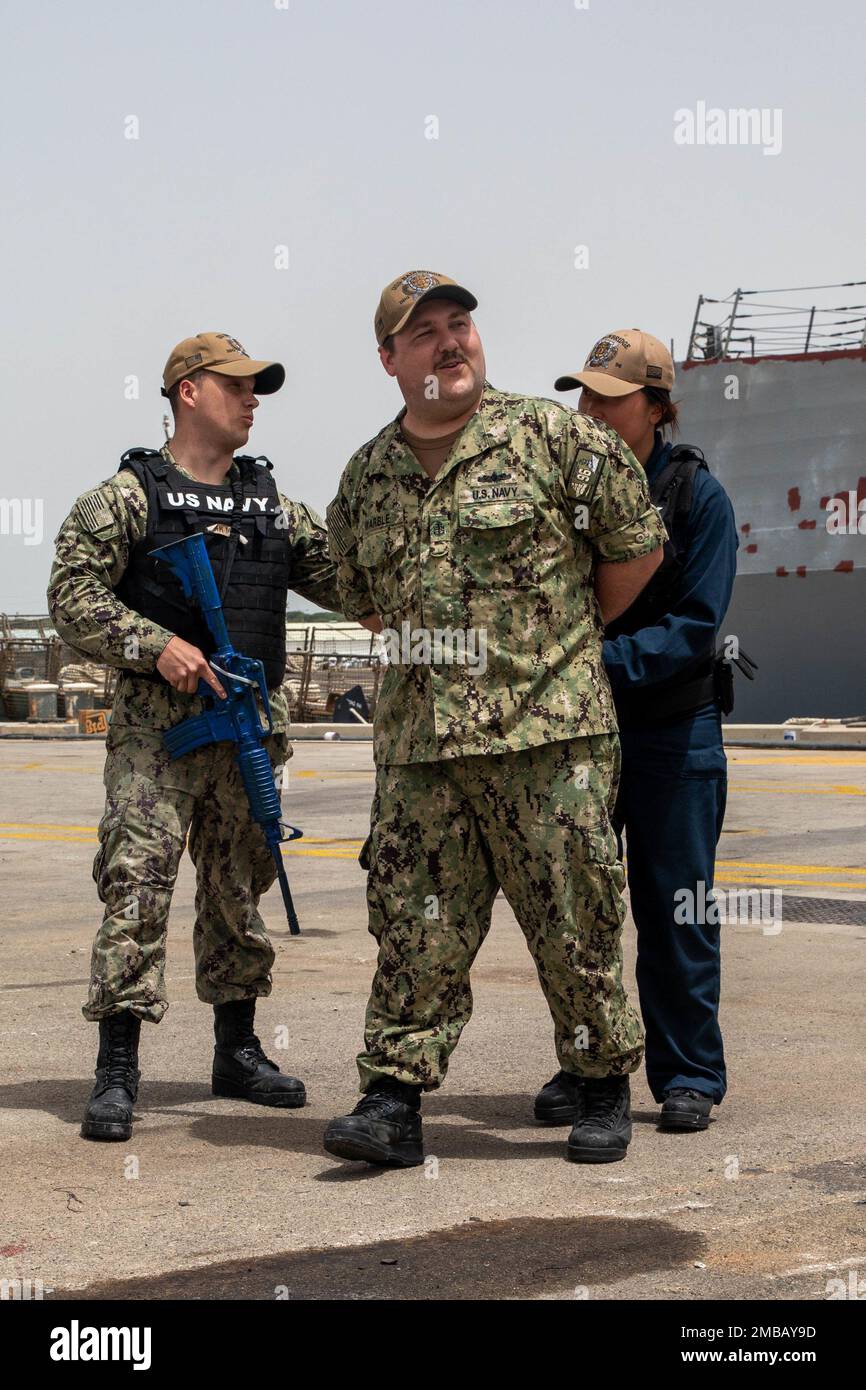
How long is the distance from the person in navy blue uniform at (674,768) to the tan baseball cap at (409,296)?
0.53 m

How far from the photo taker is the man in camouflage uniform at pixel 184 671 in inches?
174

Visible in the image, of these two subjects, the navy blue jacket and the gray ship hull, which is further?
the gray ship hull

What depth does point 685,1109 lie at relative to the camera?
425cm

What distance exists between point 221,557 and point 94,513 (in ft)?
1.13

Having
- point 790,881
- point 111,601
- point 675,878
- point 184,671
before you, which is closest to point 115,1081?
point 184,671

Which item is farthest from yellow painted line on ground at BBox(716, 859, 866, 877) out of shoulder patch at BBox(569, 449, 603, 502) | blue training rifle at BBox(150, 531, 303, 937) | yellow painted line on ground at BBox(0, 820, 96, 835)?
shoulder patch at BBox(569, 449, 603, 502)

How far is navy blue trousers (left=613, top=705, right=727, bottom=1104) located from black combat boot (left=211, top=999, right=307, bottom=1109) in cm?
94

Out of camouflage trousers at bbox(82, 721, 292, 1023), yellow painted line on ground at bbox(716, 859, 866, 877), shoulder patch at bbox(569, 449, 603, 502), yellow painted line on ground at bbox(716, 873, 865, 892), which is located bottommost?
yellow painted line on ground at bbox(716, 859, 866, 877)

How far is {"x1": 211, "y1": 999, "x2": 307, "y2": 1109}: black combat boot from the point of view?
4613 mm

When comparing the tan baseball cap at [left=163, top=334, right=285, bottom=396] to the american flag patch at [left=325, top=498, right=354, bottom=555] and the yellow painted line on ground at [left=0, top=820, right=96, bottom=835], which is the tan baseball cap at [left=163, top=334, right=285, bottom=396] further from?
the yellow painted line on ground at [left=0, top=820, right=96, bottom=835]
